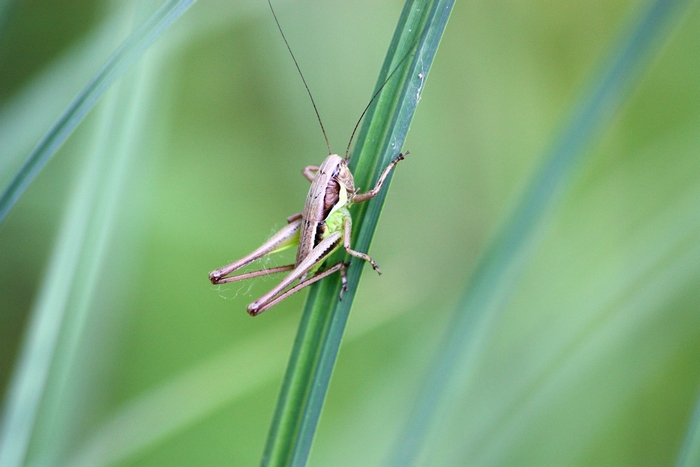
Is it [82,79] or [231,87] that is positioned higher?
[231,87]

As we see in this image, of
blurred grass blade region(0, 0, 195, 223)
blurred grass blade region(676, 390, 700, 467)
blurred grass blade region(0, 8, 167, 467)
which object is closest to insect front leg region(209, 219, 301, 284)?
blurred grass blade region(0, 8, 167, 467)

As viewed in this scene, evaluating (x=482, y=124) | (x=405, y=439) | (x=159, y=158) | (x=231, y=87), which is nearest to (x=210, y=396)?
(x=405, y=439)

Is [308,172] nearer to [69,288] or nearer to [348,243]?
[348,243]

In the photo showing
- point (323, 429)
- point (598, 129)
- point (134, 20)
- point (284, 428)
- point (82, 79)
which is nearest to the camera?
point (598, 129)

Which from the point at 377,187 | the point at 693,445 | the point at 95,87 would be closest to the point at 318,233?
the point at 377,187

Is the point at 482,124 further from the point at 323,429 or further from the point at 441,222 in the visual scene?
the point at 323,429

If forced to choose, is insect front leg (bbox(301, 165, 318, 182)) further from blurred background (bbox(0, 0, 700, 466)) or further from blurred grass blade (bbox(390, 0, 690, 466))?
blurred grass blade (bbox(390, 0, 690, 466))
